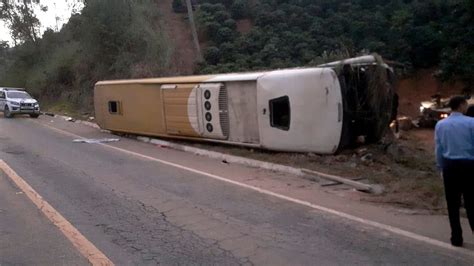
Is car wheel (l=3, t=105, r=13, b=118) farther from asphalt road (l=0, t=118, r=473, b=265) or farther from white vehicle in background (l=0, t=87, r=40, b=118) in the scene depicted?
asphalt road (l=0, t=118, r=473, b=265)

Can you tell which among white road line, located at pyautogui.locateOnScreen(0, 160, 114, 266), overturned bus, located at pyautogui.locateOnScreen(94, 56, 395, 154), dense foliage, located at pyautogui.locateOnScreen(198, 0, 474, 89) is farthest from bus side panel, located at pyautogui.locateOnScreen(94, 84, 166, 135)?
dense foliage, located at pyautogui.locateOnScreen(198, 0, 474, 89)

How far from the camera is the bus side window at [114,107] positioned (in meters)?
19.9

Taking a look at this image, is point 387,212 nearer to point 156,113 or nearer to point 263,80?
point 263,80

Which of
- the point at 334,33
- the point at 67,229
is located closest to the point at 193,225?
the point at 67,229

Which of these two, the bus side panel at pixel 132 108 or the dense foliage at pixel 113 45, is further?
the dense foliage at pixel 113 45

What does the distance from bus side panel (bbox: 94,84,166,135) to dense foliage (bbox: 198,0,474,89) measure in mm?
14765

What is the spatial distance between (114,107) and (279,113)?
30.2 feet

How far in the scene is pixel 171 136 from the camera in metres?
16.9

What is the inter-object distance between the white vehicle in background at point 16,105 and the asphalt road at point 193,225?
2252cm

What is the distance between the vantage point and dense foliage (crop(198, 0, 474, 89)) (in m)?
36.0

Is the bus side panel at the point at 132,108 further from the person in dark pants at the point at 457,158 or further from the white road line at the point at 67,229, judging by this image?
the person in dark pants at the point at 457,158

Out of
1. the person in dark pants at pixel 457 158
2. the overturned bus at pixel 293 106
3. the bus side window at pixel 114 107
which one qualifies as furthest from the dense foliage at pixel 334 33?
the person in dark pants at pixel 457 158

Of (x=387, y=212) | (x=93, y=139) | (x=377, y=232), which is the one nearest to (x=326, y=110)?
(x=387, y=212)

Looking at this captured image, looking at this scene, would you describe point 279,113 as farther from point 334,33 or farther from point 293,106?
point 334,33
